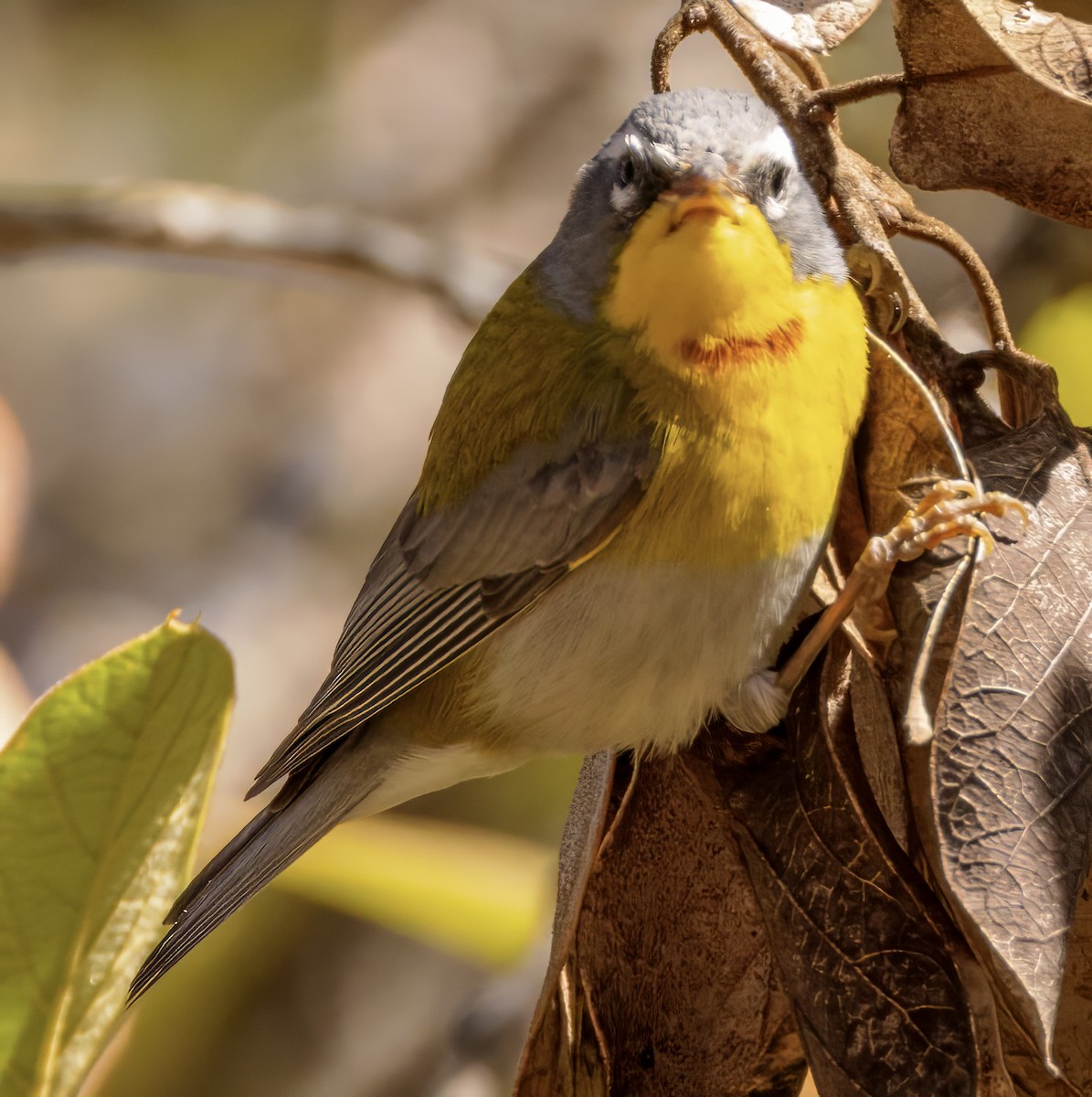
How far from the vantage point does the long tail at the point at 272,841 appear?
6.29 feet

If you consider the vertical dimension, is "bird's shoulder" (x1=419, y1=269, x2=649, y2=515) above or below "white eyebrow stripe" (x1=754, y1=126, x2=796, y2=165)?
below

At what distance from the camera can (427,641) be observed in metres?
2.05

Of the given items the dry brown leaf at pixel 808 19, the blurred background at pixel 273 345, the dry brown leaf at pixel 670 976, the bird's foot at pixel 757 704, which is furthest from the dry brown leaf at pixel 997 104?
the blurred background at pixel 273 345

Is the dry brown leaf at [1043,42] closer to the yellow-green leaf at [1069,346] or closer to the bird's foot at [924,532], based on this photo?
the bird's foot at [924,532]

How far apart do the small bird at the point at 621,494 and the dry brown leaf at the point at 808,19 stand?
108 mm

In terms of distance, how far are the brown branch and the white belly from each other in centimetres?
114

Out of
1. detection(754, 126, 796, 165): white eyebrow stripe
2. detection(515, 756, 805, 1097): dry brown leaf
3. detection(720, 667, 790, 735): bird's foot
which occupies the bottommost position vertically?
detection(515, 756, 805, 1097): dry brown leaf

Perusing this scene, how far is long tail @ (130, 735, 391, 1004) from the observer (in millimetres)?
1916

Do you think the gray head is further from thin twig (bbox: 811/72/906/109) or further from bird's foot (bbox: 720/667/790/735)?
bird's foot (bbox: 720/667/790/735)

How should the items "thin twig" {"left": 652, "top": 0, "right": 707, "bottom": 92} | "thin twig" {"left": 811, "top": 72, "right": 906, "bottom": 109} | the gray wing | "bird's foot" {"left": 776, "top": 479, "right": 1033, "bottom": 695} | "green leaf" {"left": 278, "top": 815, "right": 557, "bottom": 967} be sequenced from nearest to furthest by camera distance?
"bird's foot" {"left": 776, "top": 479, "right": 1033, "bottom": 695} < "thin twig" {"left": 811, "top": 72, "right": 906, "bottom": 109} < "thin twig" {"left": 652, "top": 0, "right": 707, "bottom": 92} < the gray wing < "green leaf" {"left": 278, "top": 815, "right": 557, "bottom": 967}

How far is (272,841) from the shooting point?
6.77 ft

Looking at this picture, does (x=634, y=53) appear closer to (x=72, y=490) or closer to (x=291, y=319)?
(x=291, y=319)

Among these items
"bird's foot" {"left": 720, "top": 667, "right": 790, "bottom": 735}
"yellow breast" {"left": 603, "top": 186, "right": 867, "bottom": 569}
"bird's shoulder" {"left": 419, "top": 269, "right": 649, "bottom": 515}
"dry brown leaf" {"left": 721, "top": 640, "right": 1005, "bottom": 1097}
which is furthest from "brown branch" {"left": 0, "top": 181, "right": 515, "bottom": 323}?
"dry brown leaf" {"left": 721, "top": 640, "right": 1005, "bottom": 1097}

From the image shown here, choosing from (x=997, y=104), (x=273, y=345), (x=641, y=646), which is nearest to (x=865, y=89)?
(x=997, y=104)
